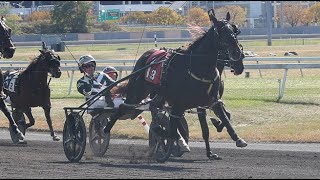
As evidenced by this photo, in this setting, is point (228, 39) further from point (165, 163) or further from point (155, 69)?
point (165, 163)

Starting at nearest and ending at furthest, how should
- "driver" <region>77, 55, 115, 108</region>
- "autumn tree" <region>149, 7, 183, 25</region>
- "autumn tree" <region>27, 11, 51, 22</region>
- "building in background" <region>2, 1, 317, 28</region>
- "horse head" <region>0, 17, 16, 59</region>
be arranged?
"driver" <region>77, 55, 115, 108</region> → "horse head" <region>0, 17, 16, 59</region> → "autumn tree" <region>149, 7, 183, 25</region> → "autumn tree" <region>27, 11, 51, 22</region> → "building in background" <region>2, 1, 317, 28</region>

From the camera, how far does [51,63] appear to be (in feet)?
51.4

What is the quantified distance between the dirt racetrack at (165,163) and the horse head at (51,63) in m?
1.50

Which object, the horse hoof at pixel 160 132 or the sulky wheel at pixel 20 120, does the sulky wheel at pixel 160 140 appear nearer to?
the horse hoof at pixel 160 132

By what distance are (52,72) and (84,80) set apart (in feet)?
9.23

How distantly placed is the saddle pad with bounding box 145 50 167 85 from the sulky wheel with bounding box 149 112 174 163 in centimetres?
49

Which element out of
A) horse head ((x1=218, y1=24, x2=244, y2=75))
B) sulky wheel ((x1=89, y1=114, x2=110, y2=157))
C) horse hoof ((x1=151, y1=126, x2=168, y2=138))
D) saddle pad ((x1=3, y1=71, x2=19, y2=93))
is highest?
horse head ((x1=218, y1=24, x2=244, y2=75))

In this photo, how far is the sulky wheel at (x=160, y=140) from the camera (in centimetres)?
1154

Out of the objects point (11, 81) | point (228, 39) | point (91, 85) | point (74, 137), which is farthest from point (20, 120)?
point (228, 39)

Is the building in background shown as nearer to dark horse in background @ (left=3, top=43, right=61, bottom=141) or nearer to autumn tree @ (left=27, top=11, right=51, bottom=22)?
autumn tree @ (left=27, top=11, right=51, bottom=22)

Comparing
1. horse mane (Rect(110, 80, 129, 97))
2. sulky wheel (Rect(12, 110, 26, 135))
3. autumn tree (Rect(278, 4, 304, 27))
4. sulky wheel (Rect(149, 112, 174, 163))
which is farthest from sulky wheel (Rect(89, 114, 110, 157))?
autumn tree (Rect(278, 4, 304, 27))

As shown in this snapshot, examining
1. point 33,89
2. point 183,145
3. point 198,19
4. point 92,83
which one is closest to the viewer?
point 183,145

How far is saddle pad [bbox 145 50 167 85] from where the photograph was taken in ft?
38.7

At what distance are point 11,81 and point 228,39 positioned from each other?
604cm
